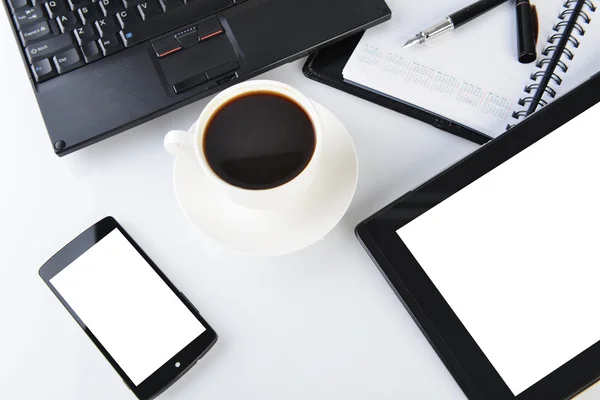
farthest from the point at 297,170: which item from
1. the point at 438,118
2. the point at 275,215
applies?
the point at 438,118

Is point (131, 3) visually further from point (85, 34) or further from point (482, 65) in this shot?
point (482, 65)

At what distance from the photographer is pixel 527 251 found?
49cm

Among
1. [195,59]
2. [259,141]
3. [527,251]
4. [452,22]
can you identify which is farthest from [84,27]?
[527,251]

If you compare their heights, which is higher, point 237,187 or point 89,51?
point 89,51

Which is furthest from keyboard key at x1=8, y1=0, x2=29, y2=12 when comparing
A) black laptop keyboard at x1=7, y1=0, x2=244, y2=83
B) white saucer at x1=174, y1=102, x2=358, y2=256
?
white saucer at x1=174, y1=102, x2=358, y2=256

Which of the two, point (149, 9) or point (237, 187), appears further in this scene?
point (149, 9)

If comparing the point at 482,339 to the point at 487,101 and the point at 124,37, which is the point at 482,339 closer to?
the point at 487,101

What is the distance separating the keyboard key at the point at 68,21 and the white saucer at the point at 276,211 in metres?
0.19

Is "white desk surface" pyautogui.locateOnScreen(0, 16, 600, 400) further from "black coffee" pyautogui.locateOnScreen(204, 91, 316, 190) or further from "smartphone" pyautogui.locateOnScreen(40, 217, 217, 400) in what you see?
"black coffee" pyautogui.locateOnScreen(204, 91, 316, 190)

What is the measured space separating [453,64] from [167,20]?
32 centimetres

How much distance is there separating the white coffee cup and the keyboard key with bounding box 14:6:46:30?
0.76 feet

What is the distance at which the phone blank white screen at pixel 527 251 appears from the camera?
473 millimetres

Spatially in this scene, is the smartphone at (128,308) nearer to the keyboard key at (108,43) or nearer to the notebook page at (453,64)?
the keyboard key at (108,43)

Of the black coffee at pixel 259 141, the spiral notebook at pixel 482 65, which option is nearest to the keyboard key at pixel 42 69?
the black coffee at pixel 259 141
